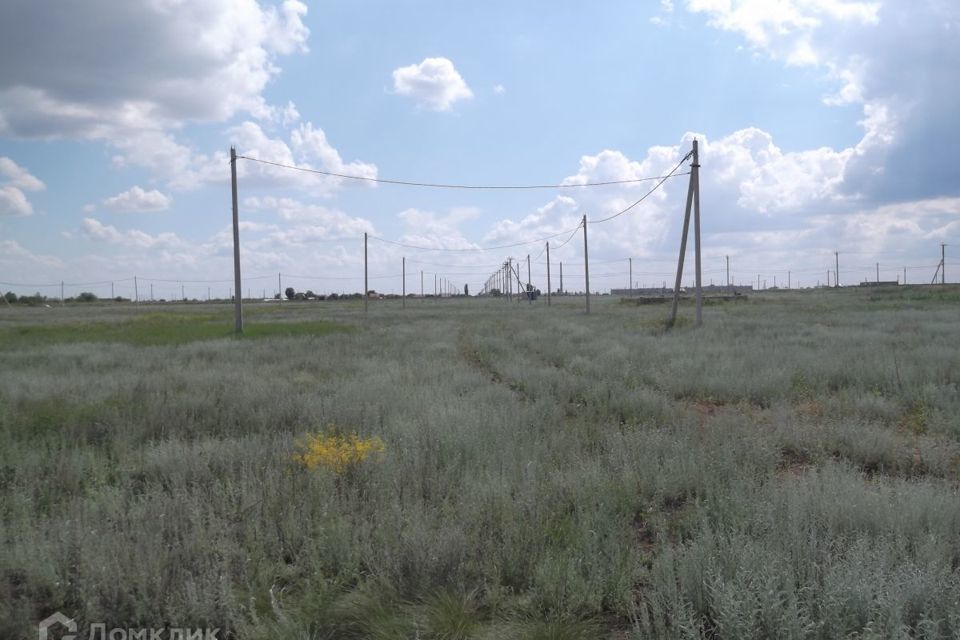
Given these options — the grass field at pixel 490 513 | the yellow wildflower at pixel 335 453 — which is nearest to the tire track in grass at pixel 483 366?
the grass field at pixel 490 513

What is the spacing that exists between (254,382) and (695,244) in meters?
19.7

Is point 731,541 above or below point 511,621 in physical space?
above

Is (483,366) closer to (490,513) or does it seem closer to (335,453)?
(335,453)

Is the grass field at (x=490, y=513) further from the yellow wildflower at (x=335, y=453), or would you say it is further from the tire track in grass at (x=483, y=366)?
the tire track in grass at (x=483, y=366)

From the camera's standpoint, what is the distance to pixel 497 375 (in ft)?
47.0

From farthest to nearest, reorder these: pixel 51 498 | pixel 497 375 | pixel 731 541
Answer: pixel 497 375 < pixel 51 498 < pixel 731 541

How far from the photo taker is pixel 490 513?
470 centimetres

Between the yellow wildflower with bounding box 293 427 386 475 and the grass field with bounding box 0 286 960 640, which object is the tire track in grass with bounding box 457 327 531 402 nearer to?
the grass field with bounding box 0 286 960 640

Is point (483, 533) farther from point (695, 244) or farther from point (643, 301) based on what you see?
point (643, 301)

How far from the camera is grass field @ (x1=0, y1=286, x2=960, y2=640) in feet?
11.3

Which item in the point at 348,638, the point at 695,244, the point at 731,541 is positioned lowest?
the point at 348,638

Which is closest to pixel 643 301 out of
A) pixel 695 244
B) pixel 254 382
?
pixel 695 244

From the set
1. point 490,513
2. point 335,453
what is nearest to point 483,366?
point 335,453

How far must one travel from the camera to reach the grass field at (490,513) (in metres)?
3.45
